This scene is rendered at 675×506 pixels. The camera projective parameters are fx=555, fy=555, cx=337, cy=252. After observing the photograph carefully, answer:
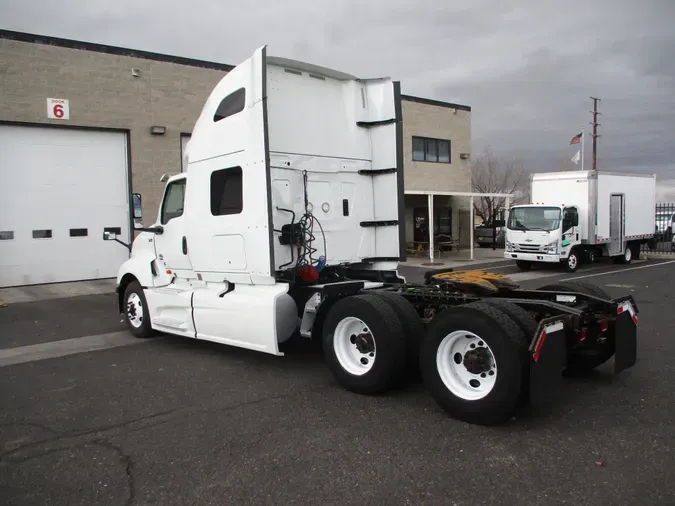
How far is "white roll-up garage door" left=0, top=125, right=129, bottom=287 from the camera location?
14453 millimetres

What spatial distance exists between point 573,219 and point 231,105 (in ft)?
47.6

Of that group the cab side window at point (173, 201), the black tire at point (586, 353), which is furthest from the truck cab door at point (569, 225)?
the cab side window at point (173, 201)

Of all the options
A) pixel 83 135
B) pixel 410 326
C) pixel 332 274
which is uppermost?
pixel 83 135

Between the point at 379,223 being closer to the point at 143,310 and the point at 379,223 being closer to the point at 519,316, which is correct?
the point at 519,316

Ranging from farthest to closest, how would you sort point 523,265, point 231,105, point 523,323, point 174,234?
point 523,265
point 174,234
point 231,105
point 523,323

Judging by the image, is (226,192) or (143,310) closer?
(226,192)

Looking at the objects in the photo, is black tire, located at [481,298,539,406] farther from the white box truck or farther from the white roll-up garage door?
the white box truck

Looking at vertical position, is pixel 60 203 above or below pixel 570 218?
above

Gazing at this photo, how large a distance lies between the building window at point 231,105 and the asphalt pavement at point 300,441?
3.02 m

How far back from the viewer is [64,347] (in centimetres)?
812

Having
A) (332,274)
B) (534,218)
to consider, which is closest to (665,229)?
(534,218)

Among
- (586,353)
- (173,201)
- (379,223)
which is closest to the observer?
(586,353)

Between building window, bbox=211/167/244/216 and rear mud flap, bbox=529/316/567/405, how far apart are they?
3.59 metres

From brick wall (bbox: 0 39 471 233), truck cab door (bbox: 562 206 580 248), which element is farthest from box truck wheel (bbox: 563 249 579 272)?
brick wall (bbox: 0 39 471 233)
